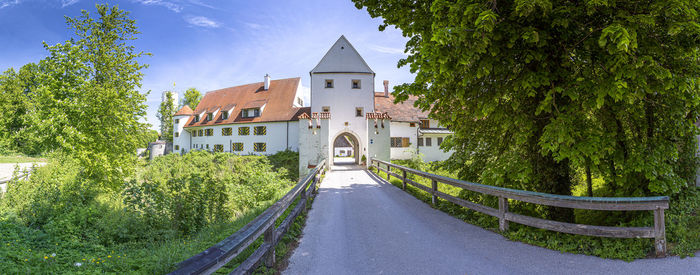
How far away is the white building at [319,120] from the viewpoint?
2272 cm

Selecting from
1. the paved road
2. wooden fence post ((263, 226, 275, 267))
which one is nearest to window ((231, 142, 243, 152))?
the paved road

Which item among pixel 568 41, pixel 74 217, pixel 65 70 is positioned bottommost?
pixel 74 217

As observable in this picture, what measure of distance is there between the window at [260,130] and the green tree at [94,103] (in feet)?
62.1

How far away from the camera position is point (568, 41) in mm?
4934

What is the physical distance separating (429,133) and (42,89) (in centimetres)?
2965

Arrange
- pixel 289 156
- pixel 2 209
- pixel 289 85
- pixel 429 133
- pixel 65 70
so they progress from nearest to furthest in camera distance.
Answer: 1. pixel 2 209
2. pixel 65 70
3. pixel 289 156
4. pixel 429 133
5. pixel 289 85

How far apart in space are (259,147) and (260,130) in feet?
6.26

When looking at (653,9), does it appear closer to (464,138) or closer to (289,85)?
(464,138)

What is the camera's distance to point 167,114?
170 feet

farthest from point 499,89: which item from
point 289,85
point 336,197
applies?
point 289,85

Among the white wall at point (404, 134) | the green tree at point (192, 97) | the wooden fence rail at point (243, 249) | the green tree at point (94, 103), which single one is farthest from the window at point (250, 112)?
the wooden fence rail at point (243, 249)

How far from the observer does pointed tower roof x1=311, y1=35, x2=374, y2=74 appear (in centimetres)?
2523

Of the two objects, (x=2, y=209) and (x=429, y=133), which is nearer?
(x=2, y=209)

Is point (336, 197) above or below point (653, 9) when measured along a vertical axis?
below
